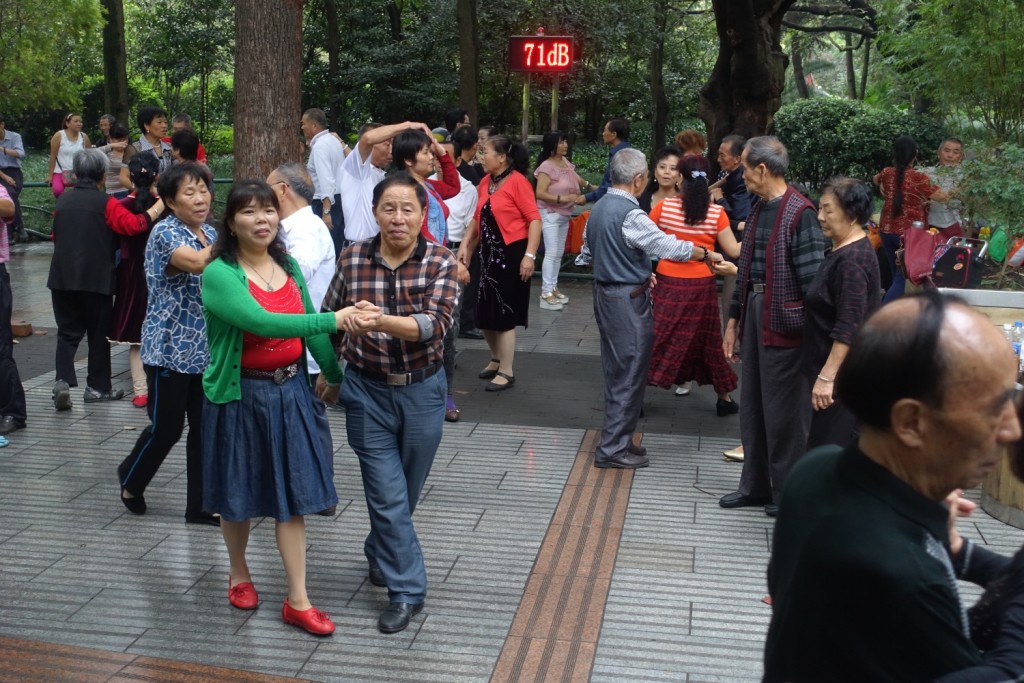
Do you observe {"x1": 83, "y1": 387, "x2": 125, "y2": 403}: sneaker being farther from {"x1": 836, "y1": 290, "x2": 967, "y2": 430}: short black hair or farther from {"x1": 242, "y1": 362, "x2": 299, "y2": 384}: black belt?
{"x1": 836, "y1": 290, "x2": 967, "y2": 430}: short black hair

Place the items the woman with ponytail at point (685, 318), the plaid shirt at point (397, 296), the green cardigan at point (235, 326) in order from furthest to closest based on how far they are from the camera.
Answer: the woman with ponytail at point (685, 318) → the plaid shirt at point (397, 296) → the green cardigan at point (235, 326)

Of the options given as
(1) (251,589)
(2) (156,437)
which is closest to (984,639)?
(1) (251,589)

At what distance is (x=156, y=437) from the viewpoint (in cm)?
559

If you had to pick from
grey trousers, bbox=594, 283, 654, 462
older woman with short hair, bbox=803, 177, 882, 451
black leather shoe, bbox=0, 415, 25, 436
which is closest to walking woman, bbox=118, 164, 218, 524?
black leather shoe, bbox=0, 415, 25, 436

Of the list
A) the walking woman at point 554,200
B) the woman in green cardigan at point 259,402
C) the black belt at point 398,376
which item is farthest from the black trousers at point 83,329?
the walking woman at point 554,200

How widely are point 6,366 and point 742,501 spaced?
178 inches

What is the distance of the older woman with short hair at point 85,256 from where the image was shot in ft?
24.2

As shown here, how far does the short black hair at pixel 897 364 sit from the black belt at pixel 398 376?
2692 millimetres

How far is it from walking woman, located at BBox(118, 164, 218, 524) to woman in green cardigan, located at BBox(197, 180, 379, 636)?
1.05 meters

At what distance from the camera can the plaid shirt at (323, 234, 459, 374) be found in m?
4.46

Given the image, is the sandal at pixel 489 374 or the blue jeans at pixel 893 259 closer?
the sandal at pixel 489 374

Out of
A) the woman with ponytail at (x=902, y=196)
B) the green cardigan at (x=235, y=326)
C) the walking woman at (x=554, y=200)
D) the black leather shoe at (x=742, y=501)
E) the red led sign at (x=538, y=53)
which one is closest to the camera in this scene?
the green cardigan at (x=235, y=326)

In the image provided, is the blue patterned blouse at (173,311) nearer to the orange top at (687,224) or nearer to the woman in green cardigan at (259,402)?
the woman in green cardigan at (259,402)

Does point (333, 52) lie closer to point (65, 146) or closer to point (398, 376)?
point (65, 146)
